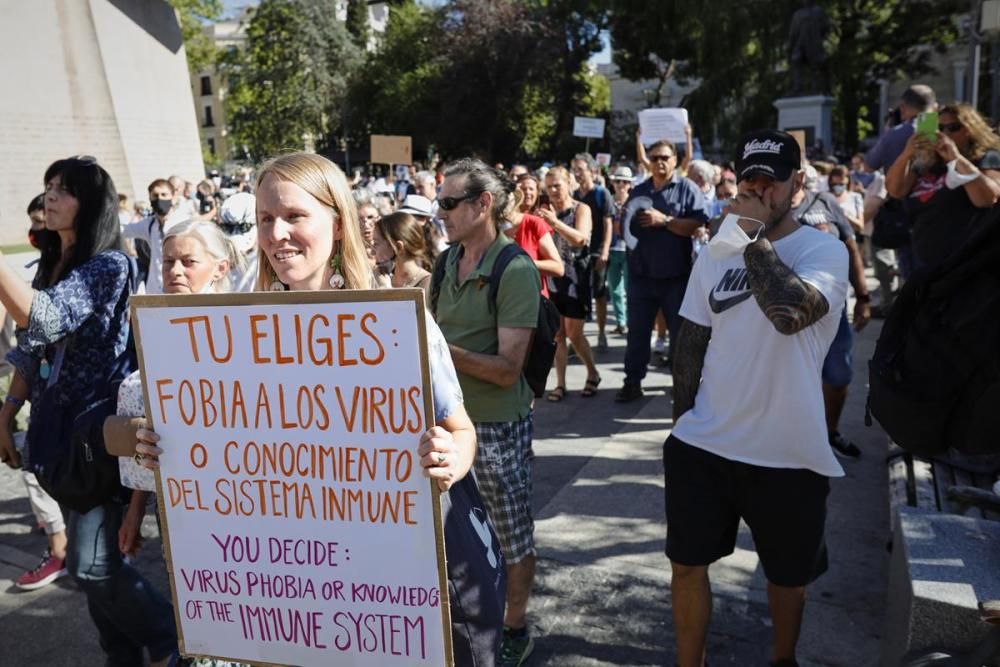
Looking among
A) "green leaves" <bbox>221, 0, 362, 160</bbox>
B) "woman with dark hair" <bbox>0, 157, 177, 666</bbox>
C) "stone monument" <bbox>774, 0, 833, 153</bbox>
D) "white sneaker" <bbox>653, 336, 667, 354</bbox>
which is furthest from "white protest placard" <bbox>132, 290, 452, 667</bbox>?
"green leaves" <bbox>221, 0, 362, 160</bbox>

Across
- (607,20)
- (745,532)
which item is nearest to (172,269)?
(745,532)

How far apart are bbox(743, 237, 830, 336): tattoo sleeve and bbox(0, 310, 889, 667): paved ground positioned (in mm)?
1384

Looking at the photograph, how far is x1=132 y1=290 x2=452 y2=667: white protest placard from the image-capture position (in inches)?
65.4

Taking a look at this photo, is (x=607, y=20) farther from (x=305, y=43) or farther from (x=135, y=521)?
(x=135, y=521)

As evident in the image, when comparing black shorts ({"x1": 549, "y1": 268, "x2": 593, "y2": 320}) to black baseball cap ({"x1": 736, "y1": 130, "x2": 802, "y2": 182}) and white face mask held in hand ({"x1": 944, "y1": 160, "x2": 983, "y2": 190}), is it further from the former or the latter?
black baseball cap ({"x1": 736, "y1": 130, "x2": 802, "y2": 182})

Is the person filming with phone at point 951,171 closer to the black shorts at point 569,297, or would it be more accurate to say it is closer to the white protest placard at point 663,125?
the black shorts at point 569,297

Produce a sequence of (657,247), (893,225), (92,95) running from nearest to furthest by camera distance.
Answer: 1. (893,225)
2. (657,247)
3. (92,95)

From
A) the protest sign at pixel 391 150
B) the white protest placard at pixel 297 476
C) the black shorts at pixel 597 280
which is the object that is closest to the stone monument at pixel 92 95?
the protest sign at pixel 391 150

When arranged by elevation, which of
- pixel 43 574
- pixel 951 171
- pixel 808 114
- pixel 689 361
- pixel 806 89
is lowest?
pixel 43 574

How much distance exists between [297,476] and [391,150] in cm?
1054

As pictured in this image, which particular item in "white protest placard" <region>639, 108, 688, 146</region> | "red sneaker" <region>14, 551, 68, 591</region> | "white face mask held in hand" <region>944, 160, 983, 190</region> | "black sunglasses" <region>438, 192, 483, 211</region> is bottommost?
"red sneaker" <region>14, 551, 68, 591</region>

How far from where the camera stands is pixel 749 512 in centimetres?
256

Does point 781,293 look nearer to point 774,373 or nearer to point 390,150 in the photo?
point 774,373

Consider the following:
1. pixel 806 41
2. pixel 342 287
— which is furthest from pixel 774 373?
pixel 806 41
